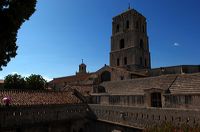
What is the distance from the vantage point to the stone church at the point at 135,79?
2115 cm

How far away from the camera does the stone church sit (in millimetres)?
21155

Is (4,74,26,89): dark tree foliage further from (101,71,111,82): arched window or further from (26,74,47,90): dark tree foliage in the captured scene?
(101,71,111,82): arched window

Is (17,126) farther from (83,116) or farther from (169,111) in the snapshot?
(169,111)

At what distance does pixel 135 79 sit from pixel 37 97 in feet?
44.1

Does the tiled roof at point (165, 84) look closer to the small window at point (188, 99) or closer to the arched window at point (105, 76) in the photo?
the small window at point (188, 99)

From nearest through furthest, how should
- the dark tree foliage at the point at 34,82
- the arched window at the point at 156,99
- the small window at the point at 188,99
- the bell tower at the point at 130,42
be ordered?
the small window at the point at 188,99
the arched window at the point at 156,99
the dark tree foliage at the point at 34,82
the bell tower at the point at 130,42

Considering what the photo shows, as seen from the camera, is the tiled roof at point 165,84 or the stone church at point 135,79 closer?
the tiled roof at point 165,84

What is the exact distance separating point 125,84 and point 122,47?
19114 mm

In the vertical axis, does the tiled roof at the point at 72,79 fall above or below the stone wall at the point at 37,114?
above

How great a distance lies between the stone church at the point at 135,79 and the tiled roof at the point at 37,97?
6.24 meters

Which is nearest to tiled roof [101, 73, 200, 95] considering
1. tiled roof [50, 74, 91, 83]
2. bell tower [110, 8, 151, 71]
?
bell tower [110, 8, 151, 71]

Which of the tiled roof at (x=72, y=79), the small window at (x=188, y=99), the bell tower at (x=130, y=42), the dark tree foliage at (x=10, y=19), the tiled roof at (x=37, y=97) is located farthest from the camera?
the tiled roof at (x=72, y=79)

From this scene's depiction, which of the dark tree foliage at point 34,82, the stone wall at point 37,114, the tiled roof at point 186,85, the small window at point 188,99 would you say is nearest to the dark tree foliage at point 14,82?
the dark tree foliage at point 34,82

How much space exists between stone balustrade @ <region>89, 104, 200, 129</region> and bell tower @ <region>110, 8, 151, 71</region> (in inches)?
778
